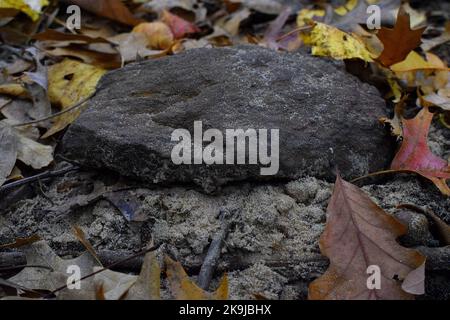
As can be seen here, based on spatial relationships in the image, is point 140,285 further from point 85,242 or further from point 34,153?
point 34,153

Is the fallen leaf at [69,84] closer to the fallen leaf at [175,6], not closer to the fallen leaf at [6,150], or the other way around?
the fallen leaf at [6,150]

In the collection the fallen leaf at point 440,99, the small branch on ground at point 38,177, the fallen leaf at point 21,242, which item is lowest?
the fallen leaf at point 21,242

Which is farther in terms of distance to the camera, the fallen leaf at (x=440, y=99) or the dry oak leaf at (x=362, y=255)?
the fallen leaf at (x=440, y=99)

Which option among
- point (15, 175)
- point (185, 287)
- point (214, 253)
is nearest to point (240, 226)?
point (214, 253)

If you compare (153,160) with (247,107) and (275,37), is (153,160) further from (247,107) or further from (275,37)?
(275,37)

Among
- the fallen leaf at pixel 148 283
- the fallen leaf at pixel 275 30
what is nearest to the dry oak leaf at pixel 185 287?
the fallen leaf at pixel 148 283

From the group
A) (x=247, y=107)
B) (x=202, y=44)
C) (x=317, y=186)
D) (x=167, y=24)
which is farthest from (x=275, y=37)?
(x=317, y=186)

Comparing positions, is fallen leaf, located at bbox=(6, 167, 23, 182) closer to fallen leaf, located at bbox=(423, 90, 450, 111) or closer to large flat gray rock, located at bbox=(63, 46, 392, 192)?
large flat gray rock, located at bbox=(63, 46, 392, 192)
